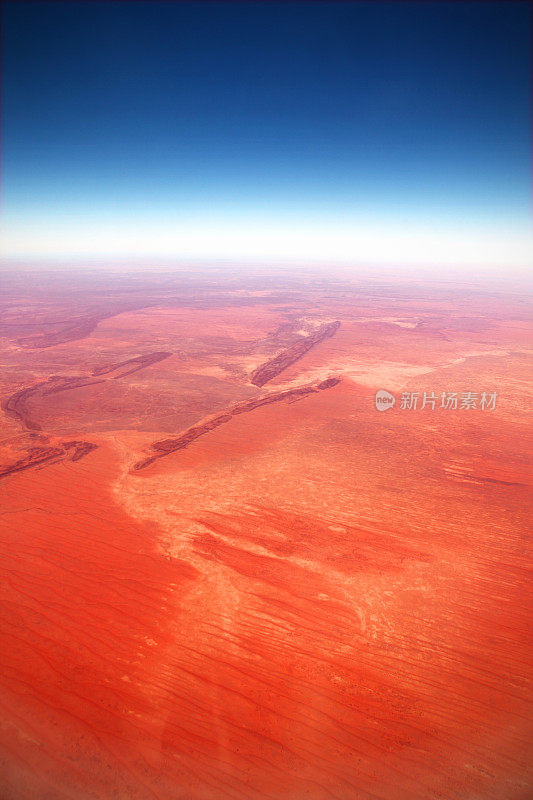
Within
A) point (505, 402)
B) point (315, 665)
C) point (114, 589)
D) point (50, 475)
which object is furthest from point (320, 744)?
point (505, 402)

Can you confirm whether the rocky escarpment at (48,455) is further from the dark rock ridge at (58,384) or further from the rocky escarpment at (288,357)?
the rocky escarpment at (288,357)

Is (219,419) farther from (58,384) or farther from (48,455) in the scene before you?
(58,384)

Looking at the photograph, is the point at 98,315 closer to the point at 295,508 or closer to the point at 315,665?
the point at 295,508

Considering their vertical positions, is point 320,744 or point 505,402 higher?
point 505,402

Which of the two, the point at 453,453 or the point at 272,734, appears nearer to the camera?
the point at 272,734

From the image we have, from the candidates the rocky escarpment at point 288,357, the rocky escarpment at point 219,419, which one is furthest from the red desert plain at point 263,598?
the rocky escarpment at point 288,357

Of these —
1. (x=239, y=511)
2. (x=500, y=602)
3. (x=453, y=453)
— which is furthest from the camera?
(x=453, y=453)

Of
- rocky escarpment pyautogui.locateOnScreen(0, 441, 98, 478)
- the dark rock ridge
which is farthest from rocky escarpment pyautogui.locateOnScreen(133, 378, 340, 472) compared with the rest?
the dark rock ridge

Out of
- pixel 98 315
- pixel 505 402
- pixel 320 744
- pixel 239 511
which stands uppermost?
pixel 98 315
